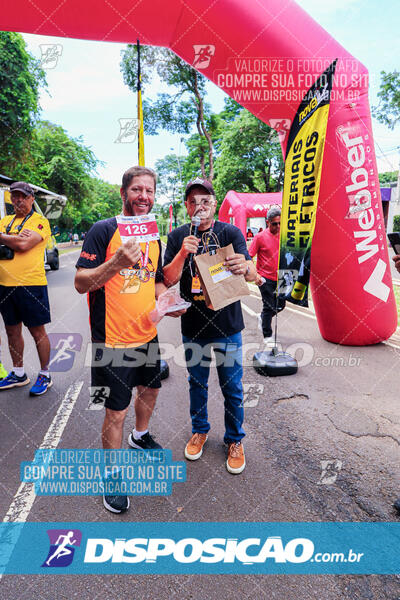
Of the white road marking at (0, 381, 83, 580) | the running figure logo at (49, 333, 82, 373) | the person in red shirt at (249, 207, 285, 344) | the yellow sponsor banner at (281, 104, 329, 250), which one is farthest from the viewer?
the person in red shirt at (249, 207, 285, 344)

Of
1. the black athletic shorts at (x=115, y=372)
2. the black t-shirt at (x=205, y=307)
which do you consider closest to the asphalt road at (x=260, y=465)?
the black athletic shorts at (x=115, y=372)

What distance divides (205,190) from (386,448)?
240cm

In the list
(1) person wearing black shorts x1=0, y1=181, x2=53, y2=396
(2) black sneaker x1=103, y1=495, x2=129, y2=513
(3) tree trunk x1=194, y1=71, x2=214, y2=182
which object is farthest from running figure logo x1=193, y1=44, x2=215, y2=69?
(3) tree trunk x1=194, y1=71, x2=214, y2=182

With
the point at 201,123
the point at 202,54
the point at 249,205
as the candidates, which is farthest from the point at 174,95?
the point at 202,54

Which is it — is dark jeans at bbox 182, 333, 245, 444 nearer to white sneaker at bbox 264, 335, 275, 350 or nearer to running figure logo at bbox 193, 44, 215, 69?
white sneaker at bbox 264, 335, 275, 350

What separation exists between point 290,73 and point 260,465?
429 cm

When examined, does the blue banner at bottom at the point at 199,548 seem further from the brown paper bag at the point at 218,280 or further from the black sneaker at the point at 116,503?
the brown paper bag at the point at 218,280

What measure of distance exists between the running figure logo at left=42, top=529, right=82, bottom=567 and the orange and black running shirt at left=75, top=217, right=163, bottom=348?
3.48ft

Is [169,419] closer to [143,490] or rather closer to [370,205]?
[143,490]

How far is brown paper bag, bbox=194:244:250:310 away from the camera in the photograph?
212 centimetres

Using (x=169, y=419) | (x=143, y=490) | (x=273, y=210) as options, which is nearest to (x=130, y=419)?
(x=169, y=419)

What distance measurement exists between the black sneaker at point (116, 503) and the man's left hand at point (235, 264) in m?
1.56

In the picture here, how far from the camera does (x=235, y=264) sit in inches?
85.5

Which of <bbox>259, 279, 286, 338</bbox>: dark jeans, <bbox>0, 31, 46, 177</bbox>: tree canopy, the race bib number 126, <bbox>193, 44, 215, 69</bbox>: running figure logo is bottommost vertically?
<bbox>259, 279, 286, 338</bbox>: dark jeans
